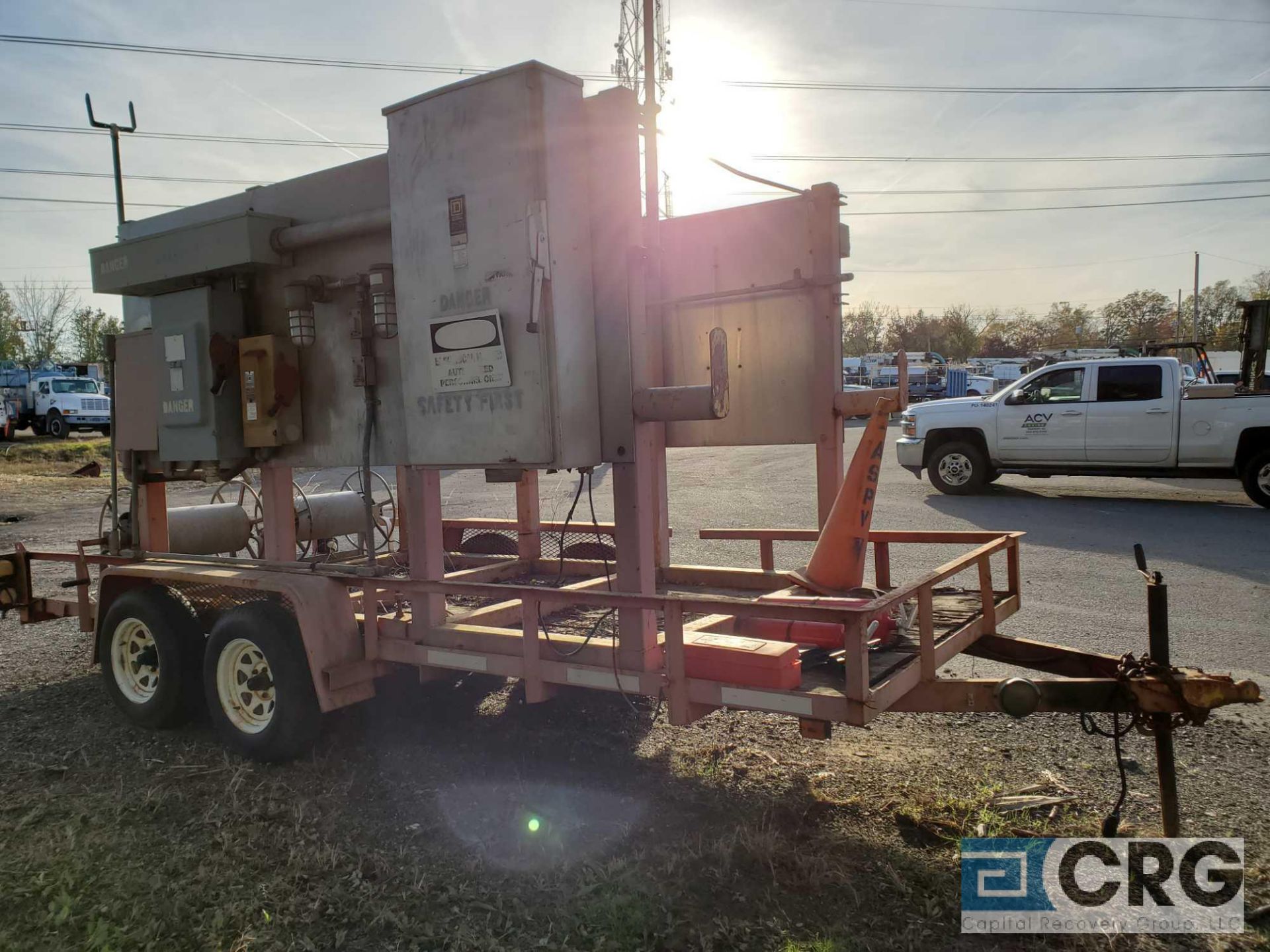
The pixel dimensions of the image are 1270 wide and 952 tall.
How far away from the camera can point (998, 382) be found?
144ft

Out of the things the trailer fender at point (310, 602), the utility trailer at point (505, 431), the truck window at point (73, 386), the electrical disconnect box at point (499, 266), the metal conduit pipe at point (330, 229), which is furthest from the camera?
the truck window at point (73, 386)

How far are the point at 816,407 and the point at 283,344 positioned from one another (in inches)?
118

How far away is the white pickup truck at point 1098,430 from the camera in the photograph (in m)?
11.9

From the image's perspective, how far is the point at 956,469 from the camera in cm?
1361

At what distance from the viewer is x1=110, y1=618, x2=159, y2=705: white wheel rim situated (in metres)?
5.15

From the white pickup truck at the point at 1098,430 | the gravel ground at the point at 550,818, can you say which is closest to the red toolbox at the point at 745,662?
the gravel ground at the point at 550,818

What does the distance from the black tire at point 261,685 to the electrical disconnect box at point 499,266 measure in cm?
120

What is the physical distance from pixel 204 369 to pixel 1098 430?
38.6 ft

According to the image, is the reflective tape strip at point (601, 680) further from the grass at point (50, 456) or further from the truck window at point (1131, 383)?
the grass at point (50, 456)

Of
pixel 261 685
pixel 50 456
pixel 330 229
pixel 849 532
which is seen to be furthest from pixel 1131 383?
pixel 50 456

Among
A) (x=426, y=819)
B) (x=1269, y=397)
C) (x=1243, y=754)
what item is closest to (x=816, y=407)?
(x=1243, y=754)

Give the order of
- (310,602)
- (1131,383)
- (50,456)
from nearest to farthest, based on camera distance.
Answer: (310,602) < (1131,383) < (50,456)

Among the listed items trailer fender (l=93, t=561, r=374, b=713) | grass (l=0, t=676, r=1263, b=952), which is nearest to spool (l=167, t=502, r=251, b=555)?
trailer fender (l=93, t=561, r=374, b=713)

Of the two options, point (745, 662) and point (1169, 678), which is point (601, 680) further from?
point (1169, 678)
